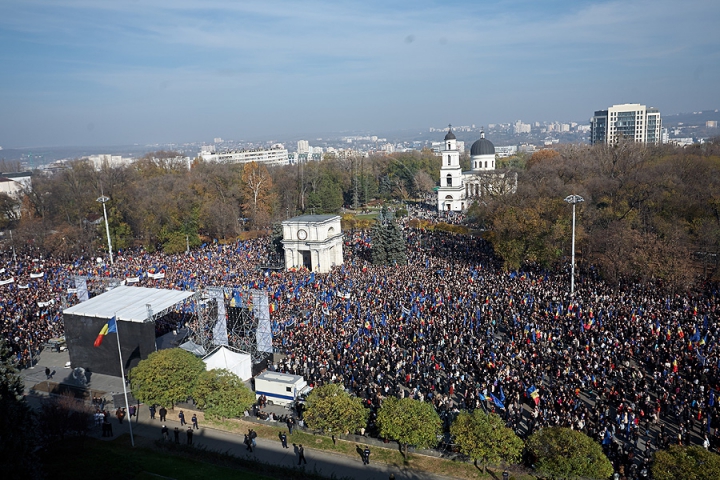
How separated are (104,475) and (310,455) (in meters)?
5.81

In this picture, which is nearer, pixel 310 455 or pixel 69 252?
pixel 310 455

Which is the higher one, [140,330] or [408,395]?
[140,330]

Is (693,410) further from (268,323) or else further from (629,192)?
(629,192)

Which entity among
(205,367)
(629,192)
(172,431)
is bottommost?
(172,431)

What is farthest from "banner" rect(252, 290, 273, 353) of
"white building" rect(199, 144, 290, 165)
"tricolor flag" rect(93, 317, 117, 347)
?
"white building" rect(199, 144, 290, 165)

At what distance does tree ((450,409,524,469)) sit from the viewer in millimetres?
14273

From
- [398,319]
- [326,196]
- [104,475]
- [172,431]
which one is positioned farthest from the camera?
[326,196]

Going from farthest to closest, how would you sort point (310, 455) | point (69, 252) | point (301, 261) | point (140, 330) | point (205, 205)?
point (205, 205) < point (69, 252) < point (301, 261) < point (140, 330) < point (310, 455)

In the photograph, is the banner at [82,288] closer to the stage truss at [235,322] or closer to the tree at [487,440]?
the stage truss at [235,322]

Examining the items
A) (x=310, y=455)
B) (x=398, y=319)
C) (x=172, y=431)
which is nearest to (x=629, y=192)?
(x=398, y=319)

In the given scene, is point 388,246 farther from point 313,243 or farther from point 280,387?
point 280,387

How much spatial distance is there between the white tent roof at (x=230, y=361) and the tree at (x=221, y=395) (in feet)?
6.75

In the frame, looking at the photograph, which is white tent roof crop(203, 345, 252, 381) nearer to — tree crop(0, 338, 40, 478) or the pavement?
the pavement

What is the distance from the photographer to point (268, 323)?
899 inches
